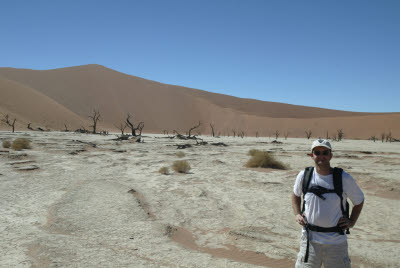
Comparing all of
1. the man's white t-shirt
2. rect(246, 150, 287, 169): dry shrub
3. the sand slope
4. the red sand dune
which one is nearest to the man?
the man's white t-shirt

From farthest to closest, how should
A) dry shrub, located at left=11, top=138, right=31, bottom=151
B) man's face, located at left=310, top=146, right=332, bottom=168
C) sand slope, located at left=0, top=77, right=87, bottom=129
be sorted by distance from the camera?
sand slope, located at left=0, top=77, right=87, bottom=129
dry shrub, located at left=11, top=138, right=31, bottom=151
man's face, located at left=310, top=146, right=332, bottom=168

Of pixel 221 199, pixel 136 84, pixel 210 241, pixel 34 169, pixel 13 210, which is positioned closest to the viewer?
pixel 210 241

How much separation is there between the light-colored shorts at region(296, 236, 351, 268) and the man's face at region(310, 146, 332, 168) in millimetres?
673

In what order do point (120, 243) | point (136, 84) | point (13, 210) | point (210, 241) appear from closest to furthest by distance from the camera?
1. point (120, 243)
2. point (210, 241)
3. point (13, 210)
4. point (136, 84)

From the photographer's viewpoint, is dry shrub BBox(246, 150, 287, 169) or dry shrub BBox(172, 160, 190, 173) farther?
dry shrub BBox(246, 150, 287, 169)

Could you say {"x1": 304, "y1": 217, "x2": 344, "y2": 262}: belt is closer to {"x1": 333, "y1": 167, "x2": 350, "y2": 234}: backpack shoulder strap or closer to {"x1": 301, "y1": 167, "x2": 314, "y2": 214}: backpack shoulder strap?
{"x1": 333, "y1": 167, "x2": 350, "y2": 234}: backpack shoulder strap

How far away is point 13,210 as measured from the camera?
255 inches

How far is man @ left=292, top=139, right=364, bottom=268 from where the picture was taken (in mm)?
2848

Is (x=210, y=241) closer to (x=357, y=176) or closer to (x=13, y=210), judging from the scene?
(x=13, y=210)

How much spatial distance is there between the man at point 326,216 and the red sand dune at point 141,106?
64847 millimetres

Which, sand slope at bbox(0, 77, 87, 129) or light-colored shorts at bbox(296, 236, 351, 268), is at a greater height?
sand slope at bbox(0, 77, 87, 129)

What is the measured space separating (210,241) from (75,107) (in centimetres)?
8247

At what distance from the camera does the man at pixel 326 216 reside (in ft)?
9.34

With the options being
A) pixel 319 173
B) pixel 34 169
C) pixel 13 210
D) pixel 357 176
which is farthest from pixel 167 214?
pixel 357 176
